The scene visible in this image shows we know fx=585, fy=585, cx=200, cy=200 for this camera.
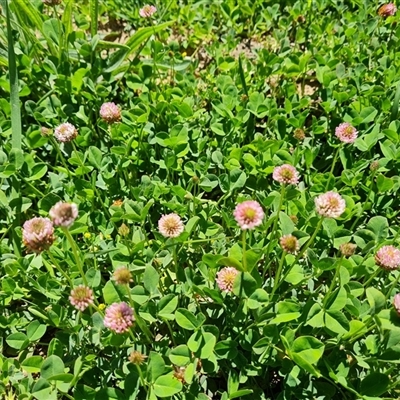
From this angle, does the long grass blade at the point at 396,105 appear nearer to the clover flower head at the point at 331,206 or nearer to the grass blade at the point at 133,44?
the clover flower head at the point at 331,206

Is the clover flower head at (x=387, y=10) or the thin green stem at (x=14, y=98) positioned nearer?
the thin green stem at (x=14, y=98)

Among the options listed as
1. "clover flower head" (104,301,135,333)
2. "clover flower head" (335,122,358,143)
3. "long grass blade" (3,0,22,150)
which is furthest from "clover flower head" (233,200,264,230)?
"long grass blade" (3,0,22,150)

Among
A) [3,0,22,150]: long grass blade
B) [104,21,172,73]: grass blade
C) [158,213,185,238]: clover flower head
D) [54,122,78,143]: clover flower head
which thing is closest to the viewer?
[158,213,185,238]: clover flower head

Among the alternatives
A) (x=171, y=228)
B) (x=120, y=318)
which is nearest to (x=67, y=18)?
(x=171, y=228)

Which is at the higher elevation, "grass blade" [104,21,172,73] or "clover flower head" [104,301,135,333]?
"grass blade" [104,21,172,73]

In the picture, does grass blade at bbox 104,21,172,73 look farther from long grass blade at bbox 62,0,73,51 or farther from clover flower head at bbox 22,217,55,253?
clover flower head at bbox 22,217,55,253

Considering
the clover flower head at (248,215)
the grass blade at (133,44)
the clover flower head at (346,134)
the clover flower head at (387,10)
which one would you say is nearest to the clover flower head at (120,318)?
the clover flower head at (248,215)
